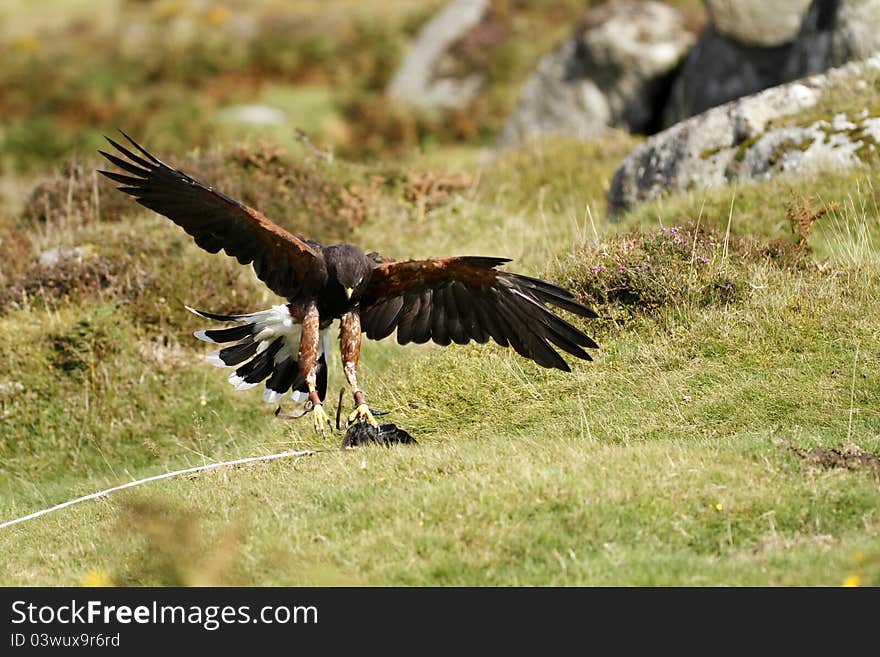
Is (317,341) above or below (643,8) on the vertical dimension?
below

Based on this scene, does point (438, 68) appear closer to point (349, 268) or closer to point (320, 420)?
point (349, 268)

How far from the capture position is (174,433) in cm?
967

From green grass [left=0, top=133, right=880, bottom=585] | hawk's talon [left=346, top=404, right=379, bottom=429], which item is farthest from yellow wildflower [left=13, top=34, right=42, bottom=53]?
hawk's talon [left=346, top=404, right=379, bottom=429]

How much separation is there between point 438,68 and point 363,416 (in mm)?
22811

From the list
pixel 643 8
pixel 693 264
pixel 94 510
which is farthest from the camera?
pixel 643 8

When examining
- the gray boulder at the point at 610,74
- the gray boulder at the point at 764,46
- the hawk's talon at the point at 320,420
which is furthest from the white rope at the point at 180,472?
the gray boulder at the point at 610,74

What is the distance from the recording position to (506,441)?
7375 millimetres

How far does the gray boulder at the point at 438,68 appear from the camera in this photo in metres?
28.3

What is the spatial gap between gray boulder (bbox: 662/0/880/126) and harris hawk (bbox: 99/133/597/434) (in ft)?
26.0

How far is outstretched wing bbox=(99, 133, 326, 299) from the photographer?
25.0 feet

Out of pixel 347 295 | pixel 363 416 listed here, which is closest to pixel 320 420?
pixel 363 416

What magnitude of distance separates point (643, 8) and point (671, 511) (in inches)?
626
